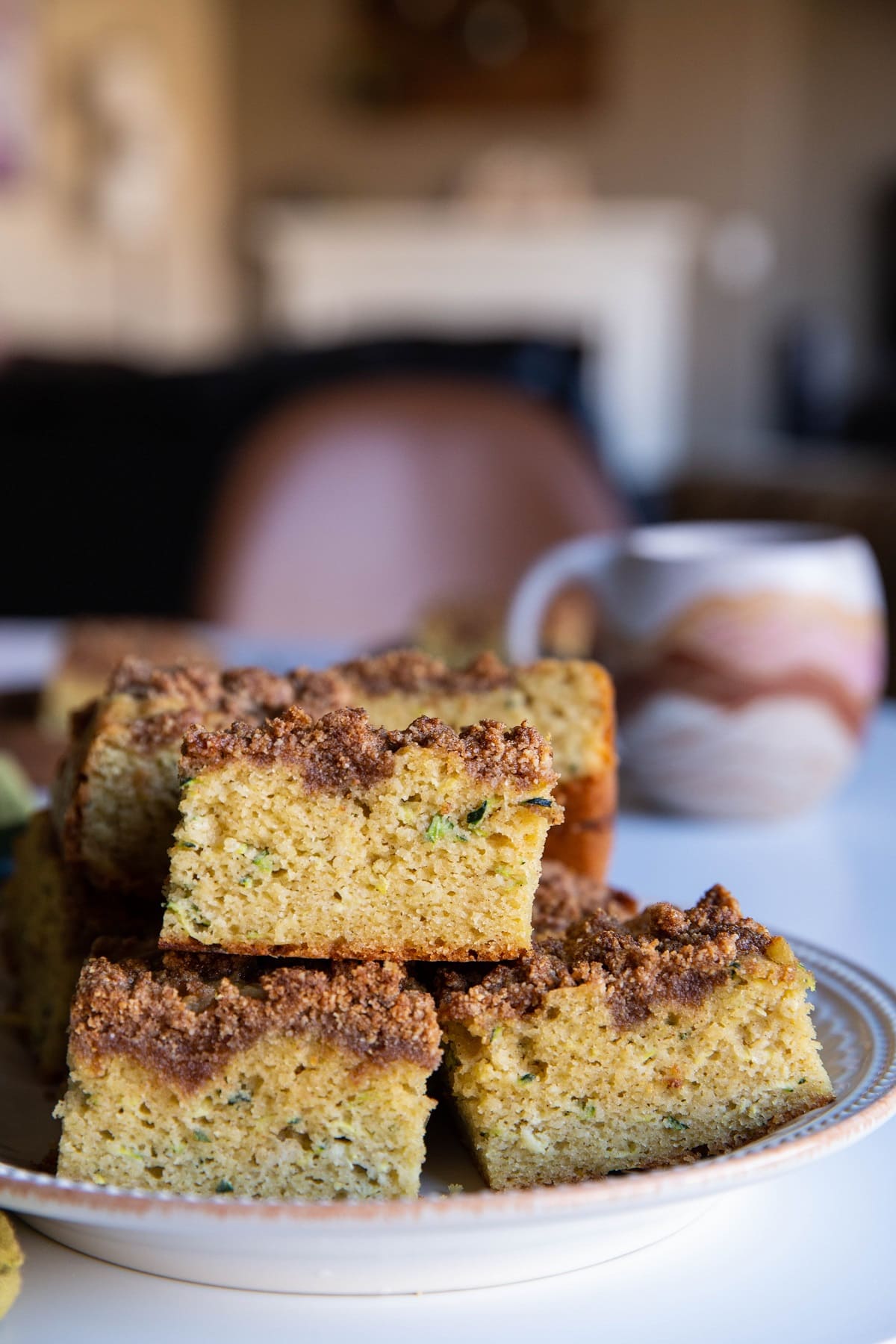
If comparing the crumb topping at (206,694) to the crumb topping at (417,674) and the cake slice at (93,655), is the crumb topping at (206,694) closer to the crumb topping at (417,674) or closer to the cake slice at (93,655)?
the crumb topping at (417,674)

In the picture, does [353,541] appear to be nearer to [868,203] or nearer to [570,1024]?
[570,1024]

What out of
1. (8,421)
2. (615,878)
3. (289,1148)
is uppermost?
(289,1148)

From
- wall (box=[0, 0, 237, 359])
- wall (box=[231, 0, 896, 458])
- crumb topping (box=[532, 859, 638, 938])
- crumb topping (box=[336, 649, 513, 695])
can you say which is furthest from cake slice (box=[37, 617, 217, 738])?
wall (box=[231, 0, 896, 458])

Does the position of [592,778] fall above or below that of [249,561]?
above

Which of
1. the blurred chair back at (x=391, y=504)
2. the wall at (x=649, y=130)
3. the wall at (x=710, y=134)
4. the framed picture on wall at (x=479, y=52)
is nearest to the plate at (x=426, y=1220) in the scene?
the blurred chair back at (x=391, y=504)

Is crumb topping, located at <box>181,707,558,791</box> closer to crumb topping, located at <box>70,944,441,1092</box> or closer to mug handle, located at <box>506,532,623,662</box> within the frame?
crumb topping, located at <box>70,944,441,1092</box>

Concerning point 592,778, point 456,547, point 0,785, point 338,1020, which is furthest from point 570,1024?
point 456,547

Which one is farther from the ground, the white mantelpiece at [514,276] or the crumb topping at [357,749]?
the crumb topping at [357,749]

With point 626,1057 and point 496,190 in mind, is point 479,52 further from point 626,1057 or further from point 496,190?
point 626,1057
